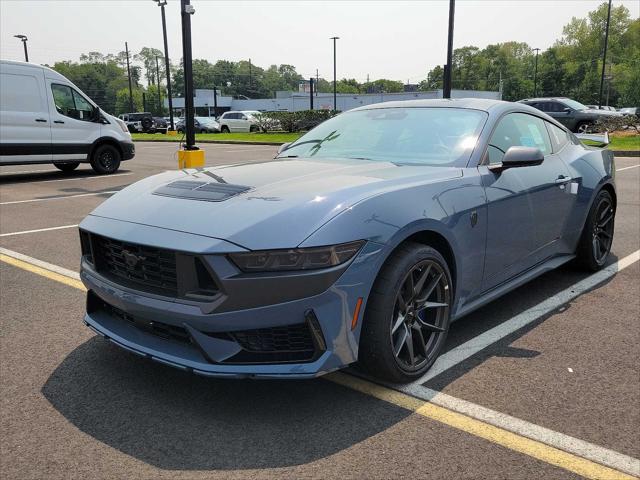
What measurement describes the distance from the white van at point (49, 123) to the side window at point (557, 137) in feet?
35.5

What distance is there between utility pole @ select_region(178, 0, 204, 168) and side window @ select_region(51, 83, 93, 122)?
15.3ft

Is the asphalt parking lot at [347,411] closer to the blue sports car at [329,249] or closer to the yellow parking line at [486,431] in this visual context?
the yellow parking line at [486,431]

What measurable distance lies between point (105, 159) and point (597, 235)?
37.8 feet

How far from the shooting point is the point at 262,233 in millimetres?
2480

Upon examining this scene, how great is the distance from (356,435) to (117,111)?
139 metres

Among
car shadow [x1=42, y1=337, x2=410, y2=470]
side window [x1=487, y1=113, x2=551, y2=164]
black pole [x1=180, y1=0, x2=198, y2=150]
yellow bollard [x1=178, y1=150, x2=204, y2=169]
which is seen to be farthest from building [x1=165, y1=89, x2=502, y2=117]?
car shadow [x1=42, y1=337, x2=410, y2=470]

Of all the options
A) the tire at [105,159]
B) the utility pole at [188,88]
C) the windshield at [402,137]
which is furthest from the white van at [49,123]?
the windshield at [402,137]

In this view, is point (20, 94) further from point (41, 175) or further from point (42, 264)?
point (42, 264)

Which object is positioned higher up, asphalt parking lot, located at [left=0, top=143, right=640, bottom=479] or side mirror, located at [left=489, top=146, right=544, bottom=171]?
side mirror, located at [left=489, top=146, right=544, bottom=171]

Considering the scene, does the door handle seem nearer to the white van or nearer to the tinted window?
the white van

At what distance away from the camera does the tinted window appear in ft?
38.6

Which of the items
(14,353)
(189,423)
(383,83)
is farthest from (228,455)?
(383,83)

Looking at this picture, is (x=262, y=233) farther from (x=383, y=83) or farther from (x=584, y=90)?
(x=383, y=83)

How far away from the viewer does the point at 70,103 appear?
12.8 m
